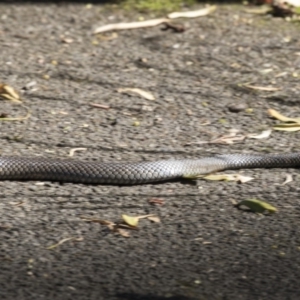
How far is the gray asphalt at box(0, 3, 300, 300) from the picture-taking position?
202 inches

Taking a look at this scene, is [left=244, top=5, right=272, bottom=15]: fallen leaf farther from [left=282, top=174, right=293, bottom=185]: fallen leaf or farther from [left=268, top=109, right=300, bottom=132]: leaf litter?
[left=282, top=174, right=293, bottom=185]: fallen leaf

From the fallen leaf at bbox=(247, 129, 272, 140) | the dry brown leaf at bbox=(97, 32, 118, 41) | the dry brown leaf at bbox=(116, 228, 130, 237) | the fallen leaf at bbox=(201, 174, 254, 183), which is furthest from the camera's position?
the dry brown leaf at bbox=(97, 32, 118, 41)

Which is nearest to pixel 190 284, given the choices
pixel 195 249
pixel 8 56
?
pixel 195 249

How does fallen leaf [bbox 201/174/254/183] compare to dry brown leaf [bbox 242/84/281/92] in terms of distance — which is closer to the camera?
fallen leaf [bbox 201/174/254/183]

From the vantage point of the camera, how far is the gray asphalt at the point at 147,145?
5137 mm

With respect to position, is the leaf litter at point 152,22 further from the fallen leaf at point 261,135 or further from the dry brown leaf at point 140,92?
the fallen leaf at point 261,135

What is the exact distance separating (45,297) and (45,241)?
69 centimetres

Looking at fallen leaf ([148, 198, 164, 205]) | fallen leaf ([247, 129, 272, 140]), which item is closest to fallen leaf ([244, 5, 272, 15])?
fallen leaf ([247, 129, 272, 140])

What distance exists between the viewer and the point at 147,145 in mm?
7016

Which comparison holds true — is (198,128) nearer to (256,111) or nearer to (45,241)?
(256,111)

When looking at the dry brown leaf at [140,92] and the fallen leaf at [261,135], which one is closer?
the fallen leaf at [261,135]

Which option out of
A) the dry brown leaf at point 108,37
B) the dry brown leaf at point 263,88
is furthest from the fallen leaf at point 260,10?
the dry brown leaf at point 263,88

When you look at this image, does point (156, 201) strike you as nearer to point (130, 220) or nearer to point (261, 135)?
point (130, 220)

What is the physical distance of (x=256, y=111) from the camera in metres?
7.71
